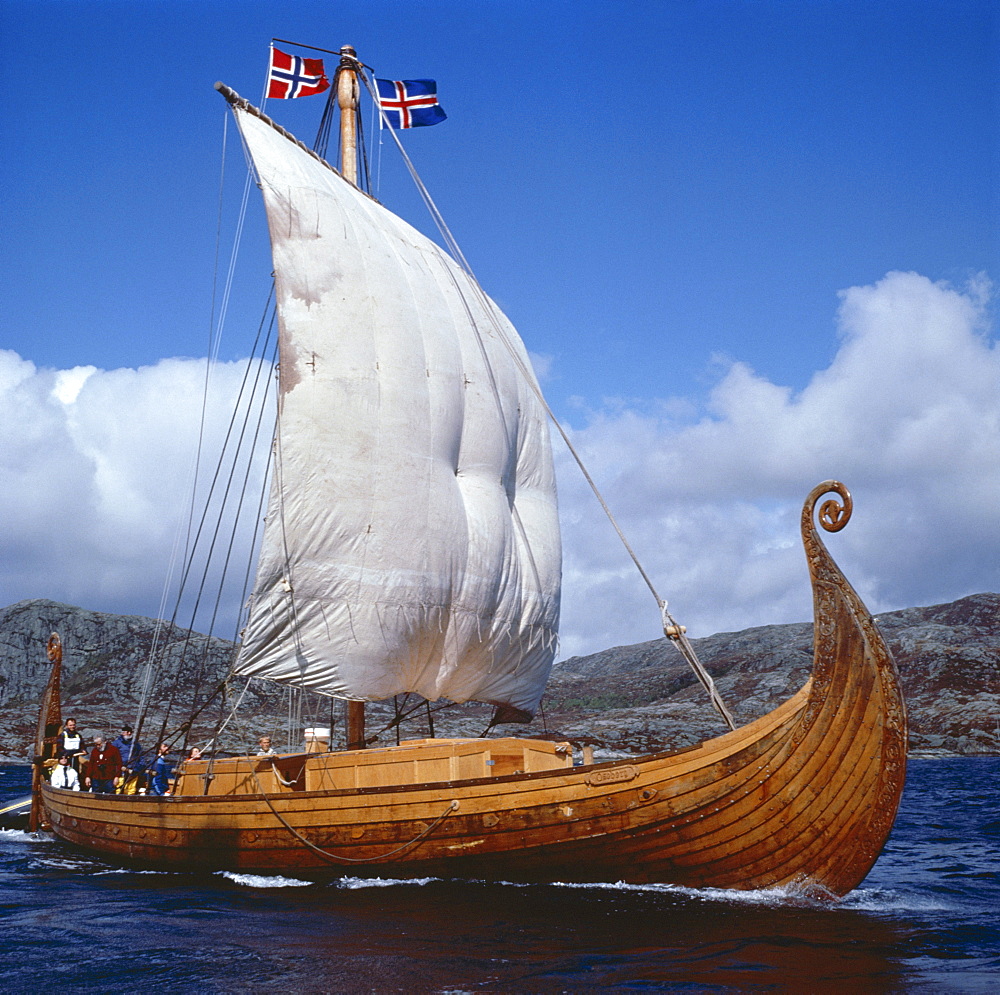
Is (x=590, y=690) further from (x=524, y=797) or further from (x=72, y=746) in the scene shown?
(x=524, y=797)

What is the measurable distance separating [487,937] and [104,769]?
41.8 feet

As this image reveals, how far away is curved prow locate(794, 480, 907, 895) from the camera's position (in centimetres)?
1129

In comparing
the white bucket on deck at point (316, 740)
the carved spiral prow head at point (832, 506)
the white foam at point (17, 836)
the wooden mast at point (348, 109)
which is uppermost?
the wooden mast at point (348, 109)

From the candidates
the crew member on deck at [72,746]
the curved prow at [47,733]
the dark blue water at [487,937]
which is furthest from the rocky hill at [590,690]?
the dark blue water at [487,937]

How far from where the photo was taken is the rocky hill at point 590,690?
6169cm

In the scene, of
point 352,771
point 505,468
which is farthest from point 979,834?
point 352,771

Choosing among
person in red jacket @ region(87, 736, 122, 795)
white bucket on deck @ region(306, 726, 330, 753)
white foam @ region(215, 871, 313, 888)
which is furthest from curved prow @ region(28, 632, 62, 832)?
white foam @ region(215, 871, 313, 888)

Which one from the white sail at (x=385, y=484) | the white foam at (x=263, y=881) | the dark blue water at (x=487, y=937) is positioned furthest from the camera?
the white sail at (x=385, y=484)

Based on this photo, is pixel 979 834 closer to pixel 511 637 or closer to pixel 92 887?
pixel 511 637

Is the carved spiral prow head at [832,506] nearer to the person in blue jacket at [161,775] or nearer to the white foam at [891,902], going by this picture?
the white foam at [891,902]

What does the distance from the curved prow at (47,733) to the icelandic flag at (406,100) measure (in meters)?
15.5

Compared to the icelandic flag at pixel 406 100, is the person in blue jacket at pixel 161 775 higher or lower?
lower

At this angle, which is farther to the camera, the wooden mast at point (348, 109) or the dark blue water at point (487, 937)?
the wooden mast at point (348, 109)

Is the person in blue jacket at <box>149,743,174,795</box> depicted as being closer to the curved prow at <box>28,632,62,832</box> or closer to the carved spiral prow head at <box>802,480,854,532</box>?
the curved prow at <box>28,632,62,832</box>
